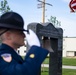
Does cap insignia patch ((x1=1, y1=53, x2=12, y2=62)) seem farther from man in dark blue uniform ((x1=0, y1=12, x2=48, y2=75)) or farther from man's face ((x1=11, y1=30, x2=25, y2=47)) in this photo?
man's face ((x1=11, y1=30, x2=25, y2=47))

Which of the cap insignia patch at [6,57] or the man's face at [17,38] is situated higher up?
the man's face at [17,38]

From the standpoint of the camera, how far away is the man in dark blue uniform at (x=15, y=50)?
192 centimetres

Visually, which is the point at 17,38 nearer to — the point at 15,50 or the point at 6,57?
the point at 15,50

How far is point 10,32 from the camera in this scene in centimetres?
Result: 206

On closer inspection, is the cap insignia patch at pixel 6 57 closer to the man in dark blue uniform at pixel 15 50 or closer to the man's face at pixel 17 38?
the man in dark blue uniform at pixel 15 50

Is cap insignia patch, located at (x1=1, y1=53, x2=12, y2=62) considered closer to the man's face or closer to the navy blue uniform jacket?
the navy blue uniform jacket

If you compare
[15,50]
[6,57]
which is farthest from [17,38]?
[6,57]

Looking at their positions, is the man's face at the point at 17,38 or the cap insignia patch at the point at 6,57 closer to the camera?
the cap insignia patch at the point at 6,57

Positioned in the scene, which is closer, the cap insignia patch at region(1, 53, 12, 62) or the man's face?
the cap insignia patch at region(1, 53, 12, 62)

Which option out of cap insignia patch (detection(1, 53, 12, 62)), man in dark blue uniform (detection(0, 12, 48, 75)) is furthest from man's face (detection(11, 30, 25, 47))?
cap insignia patch (detection(1, 53, 12, 62))

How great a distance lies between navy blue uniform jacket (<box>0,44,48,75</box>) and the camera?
75.1 inches

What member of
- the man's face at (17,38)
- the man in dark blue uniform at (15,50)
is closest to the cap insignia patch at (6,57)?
the man in dark blue uniform at (15,50)

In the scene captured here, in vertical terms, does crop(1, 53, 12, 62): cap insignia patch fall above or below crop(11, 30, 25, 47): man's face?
below

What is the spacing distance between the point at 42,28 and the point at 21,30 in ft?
17.0
